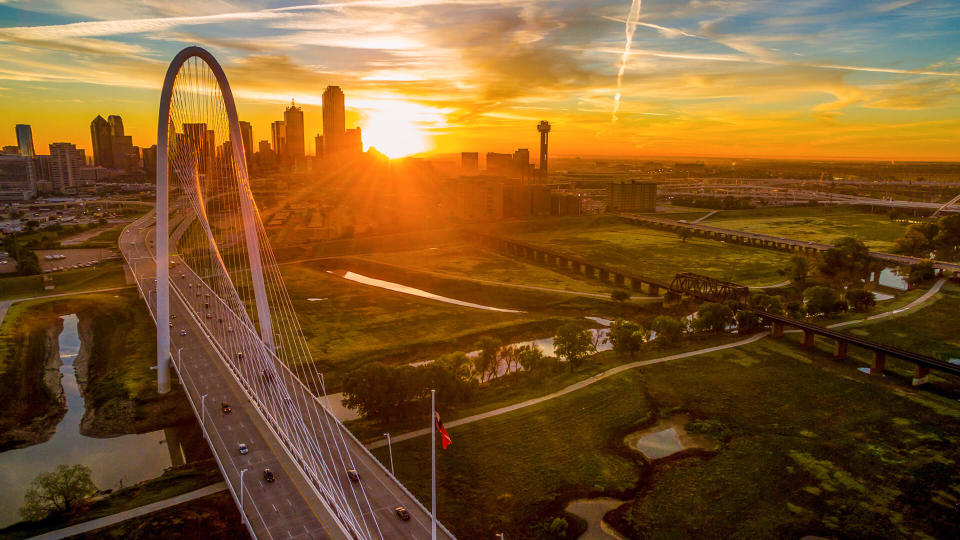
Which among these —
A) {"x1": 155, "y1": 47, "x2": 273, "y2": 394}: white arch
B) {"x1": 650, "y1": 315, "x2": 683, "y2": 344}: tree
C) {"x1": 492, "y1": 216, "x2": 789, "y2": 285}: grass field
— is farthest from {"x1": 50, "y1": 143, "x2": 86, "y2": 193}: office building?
{"x1": 650, "y1": 315, "x2": 683, "y2": 344}: tree

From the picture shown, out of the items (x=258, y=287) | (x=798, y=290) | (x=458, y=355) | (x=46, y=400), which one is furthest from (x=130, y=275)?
(x=798, y=290)

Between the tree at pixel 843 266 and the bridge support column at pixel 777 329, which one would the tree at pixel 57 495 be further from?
the tree at pixel 843 266

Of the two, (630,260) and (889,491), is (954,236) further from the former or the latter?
(889,491)

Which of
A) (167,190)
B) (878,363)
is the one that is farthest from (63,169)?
(878,363)

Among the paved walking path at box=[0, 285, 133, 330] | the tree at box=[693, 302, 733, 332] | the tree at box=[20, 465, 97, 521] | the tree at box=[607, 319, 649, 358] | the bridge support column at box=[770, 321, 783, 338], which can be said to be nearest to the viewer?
the tree at box=[20, 465, 97, 521]

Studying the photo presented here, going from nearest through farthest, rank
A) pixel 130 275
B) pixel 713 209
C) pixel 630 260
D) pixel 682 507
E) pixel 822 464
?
pixel 682 507 → pixel 822 464 → pixel 130 275 → pixel 630 260 → pixel 713 209

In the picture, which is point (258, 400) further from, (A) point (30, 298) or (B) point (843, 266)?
(B) point (843, 266)

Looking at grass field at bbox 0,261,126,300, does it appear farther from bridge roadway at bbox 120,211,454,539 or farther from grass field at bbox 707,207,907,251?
grass field at bbox 707,207,907,251
